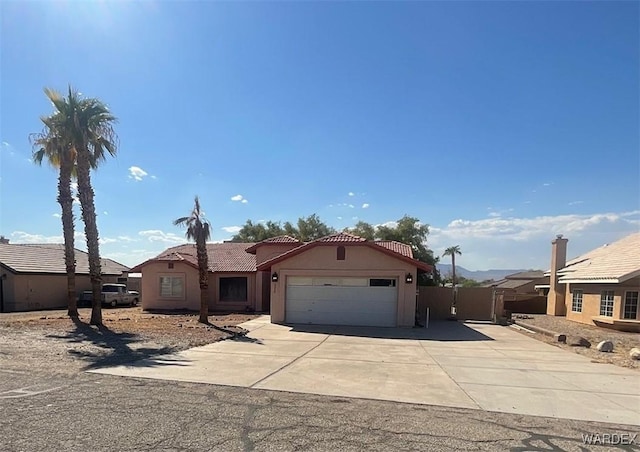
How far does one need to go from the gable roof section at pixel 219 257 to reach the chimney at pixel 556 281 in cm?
2174

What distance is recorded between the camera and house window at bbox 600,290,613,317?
2078 centimetres

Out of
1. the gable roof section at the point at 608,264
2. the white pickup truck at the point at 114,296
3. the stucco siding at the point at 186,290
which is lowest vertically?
the white pickup truck at the point at 114,296

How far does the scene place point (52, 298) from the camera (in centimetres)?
2850

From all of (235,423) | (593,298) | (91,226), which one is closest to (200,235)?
(91,226)

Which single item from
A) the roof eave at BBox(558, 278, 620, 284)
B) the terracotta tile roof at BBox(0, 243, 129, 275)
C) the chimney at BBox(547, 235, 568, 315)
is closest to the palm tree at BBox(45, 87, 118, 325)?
the terracotta tile roof at BBox(0, 243, 129, 275)

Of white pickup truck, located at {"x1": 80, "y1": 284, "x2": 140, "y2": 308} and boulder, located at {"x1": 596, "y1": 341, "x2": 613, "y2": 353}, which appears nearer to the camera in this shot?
boulder, located at {"x1": 596, "y1": 341, "x2": 613, "y2": 353}

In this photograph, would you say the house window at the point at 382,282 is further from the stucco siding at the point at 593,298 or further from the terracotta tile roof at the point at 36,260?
the terracotta tile roof at the point at 36,260

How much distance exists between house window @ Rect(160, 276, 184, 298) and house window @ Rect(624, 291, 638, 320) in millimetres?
25163

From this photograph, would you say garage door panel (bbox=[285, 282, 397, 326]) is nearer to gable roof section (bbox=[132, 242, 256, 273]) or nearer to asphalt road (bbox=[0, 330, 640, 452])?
gable roof section (bbox=[132, 242, 256, 273])

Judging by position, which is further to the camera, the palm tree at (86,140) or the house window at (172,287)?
the house window at (172,287)

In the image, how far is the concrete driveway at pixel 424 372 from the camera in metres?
7.09

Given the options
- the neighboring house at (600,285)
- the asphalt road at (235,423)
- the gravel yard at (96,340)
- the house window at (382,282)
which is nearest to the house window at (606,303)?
the neighboring house at (600,285)

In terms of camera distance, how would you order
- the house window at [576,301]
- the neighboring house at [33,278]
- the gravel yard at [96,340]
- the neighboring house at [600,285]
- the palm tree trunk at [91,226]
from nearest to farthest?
the gravel yard at [96,340]
the palm tree trunk at [91,226]
the neighboring house at [600,285]
the house window at [576,301]
the neighboring house at [33,278]

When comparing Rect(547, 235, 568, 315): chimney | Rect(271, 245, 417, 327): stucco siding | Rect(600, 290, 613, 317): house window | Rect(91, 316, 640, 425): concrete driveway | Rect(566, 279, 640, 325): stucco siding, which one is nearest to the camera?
Rect(91, 316, 640, 425): concrete driveway
